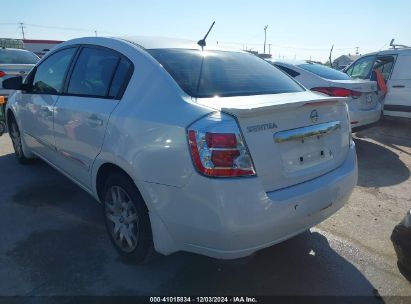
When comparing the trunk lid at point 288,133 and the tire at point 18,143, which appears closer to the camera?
the trunk lid at point 288,133

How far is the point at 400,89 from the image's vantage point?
812 centimetres

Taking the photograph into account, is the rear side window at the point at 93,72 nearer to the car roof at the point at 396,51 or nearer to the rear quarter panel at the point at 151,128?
the rear quarter panel at the point at 151,128

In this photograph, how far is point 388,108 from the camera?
833cm

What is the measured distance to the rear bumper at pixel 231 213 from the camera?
2.20m

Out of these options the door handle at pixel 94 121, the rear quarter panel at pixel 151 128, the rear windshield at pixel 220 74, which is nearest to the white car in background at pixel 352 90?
the rear windshield at pixel 220 74

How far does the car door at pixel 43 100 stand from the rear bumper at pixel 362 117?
453 cm

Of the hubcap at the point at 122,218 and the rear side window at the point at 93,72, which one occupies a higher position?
the rear side window at the point at 93,72

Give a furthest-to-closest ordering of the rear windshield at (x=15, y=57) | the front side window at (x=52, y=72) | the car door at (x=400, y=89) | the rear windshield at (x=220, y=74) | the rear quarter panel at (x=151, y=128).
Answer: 1. the rear windshield at (x=15, y=57)
2. the car door at (x=400, y=89)
3. the front side window at (x=52, y=72)
4. the rear windshield at (x=220, y=74)
5. the rear quarter panel at (x=151, y=128)

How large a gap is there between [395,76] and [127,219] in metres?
7.43

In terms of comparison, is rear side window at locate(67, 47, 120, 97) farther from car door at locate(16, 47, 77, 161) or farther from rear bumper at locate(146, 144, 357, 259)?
rear bumper at locate(146, 144, 357, 259)

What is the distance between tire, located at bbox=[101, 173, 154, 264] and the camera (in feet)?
8.87

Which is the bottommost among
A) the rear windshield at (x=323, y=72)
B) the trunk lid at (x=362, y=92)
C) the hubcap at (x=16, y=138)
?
the hubcap at (x=16, y=138)

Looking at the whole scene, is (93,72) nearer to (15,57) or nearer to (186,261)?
(186,261)

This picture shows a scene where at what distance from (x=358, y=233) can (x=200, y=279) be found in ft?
5.44
